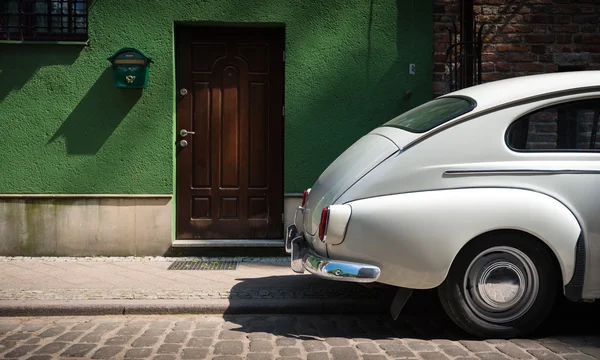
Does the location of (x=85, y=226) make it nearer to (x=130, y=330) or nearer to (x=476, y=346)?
(x=130, y=330)

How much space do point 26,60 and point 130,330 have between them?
4309 mm

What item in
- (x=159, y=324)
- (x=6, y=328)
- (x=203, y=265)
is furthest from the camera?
(x=203, y=265)

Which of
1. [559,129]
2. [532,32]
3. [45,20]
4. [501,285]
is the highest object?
[45,20]

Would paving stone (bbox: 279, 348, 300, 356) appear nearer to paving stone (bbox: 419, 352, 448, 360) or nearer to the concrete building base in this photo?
paving stone (bbox: 419, 352, 448, 360)

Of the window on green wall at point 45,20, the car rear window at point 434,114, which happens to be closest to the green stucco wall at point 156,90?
the window on green wall at point 45,20

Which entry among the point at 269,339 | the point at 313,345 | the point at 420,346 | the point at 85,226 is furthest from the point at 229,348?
the point at 85,226

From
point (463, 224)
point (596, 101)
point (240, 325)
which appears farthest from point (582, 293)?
point (240, 325)

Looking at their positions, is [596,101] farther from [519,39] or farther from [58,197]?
[58,197]

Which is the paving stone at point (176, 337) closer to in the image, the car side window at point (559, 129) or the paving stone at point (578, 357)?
the paving stone at point (578, 357)

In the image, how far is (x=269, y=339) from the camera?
4801 millimetres

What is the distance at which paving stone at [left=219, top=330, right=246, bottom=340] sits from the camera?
15.9ft

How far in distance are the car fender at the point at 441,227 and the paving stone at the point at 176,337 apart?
137cm

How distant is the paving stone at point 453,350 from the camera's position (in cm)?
441

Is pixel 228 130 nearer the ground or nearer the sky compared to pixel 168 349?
nearer the sky
